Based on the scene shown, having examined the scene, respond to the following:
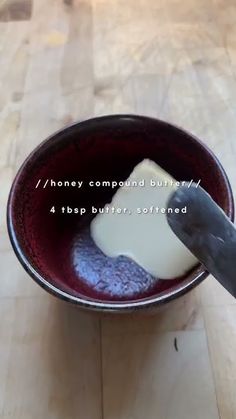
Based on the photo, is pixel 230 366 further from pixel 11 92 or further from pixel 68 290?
pixel 11 92

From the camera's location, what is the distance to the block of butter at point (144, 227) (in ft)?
1.77

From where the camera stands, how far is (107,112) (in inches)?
28.2

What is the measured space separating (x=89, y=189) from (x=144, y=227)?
8 cm

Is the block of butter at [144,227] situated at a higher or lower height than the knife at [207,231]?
lower

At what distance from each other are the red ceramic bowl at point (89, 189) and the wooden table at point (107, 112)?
0.13ft

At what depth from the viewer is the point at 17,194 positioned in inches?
20.3

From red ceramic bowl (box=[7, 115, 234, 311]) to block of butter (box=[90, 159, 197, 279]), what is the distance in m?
0.01

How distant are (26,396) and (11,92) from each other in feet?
1.33

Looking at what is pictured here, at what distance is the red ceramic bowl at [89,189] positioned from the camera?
52cm

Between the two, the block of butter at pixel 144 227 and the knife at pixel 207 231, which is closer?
the knife at pixel 207 231

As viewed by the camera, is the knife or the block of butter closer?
the knife

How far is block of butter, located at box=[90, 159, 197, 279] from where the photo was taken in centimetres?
54

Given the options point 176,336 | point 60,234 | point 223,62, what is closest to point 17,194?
point 60,234

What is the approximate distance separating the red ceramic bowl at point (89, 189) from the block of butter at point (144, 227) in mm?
11
